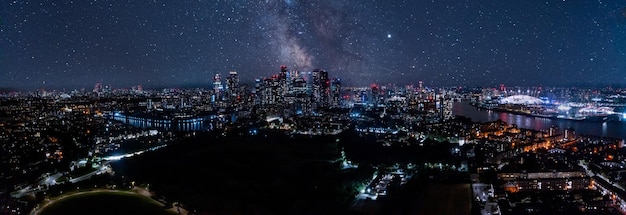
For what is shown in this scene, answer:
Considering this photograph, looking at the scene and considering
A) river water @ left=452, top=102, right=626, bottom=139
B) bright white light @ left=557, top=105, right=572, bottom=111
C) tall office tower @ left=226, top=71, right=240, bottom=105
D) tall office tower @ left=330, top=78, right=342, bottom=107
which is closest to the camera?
river water @ left=452, top=102, right=626, bottom=139

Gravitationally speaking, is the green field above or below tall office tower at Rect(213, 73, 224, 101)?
below

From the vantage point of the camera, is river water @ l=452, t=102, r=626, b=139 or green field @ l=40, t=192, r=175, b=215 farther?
river water @ l=452, t=102, r=626, b=139

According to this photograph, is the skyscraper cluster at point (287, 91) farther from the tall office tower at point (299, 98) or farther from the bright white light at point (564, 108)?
the bright white light at point (564, 108)

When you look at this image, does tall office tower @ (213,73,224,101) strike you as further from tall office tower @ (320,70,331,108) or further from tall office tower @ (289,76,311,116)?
tall office tower @ (320,70,331,108)

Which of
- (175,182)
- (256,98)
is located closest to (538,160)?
(175,182)

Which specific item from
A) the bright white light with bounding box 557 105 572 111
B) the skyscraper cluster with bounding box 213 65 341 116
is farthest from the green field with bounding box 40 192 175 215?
the bright white light with bounding box 557 105 572 111

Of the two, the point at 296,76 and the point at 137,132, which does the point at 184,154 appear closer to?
the point at 137,132

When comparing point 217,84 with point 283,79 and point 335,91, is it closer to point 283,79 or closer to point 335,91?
point 283,79

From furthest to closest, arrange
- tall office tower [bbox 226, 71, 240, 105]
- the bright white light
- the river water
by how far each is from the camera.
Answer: tall office tower [bbox 226, 71, 240, 105] → the bright white light → the river water

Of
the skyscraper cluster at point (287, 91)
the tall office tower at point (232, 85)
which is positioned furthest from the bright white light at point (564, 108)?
the tall office tower at point (232, 85)
